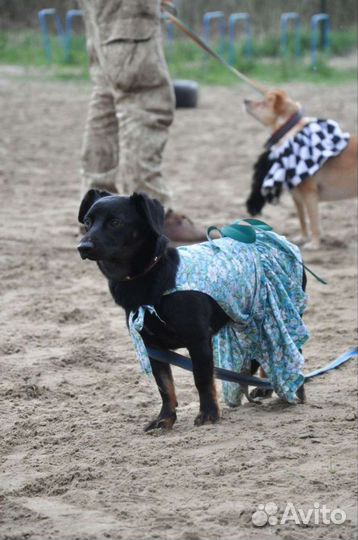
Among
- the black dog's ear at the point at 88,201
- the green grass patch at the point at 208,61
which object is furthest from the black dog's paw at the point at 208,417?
the green grass patch at the point at 208,61

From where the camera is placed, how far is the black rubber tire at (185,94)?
13.6 metres

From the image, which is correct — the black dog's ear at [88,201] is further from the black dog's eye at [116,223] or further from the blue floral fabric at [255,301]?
the blue floral fabric at [255,301]

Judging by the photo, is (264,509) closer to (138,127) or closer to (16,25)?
(138,127)

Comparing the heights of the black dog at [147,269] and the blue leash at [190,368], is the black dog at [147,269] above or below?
above

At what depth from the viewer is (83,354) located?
4.75 meters

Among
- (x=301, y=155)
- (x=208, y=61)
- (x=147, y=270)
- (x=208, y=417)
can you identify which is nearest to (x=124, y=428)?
(x=208, y=417)

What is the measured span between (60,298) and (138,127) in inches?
54.6

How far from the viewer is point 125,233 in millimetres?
3529

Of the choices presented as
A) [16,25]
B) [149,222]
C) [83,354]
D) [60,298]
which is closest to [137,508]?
[149,222]

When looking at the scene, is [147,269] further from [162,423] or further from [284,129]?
[284,129]

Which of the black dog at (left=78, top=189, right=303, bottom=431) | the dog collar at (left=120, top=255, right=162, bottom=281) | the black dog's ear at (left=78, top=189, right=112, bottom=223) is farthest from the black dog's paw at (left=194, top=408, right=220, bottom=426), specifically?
the black dog's ear at (left=78, top=189, right=112, bottom=223)

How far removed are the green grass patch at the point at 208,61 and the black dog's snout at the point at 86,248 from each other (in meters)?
13.6

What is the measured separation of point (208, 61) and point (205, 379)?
1561 cm

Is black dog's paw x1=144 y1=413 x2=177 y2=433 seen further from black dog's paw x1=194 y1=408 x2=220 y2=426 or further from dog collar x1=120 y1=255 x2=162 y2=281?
dog collar x1=120 y1=255 x2=162 y2=281
